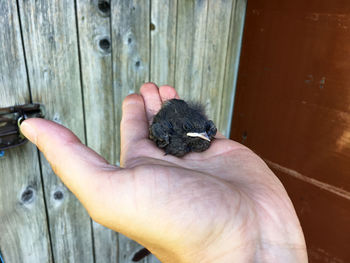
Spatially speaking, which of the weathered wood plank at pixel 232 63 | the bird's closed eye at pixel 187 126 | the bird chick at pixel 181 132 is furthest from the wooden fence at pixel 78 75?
the bird's closed eye at pixel 187 126

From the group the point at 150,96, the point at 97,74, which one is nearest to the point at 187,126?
the point at 150,96

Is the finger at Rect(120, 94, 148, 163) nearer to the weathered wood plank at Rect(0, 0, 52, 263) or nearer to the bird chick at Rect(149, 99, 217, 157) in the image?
the bird chick at Rect(149, 99, 217, 157)

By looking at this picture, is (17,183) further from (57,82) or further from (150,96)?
(150,96)

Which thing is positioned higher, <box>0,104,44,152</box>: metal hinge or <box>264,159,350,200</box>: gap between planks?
<box>0,104,44,152</box>: metal hinge

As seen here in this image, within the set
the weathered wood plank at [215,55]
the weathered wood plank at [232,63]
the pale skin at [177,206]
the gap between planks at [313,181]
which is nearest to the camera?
the pale skin at [177,206]

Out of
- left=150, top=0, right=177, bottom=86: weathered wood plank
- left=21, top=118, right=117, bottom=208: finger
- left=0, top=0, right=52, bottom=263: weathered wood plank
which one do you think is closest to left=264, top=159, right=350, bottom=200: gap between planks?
left=150, top=0, right=177, bottom=86: weathered wood plank

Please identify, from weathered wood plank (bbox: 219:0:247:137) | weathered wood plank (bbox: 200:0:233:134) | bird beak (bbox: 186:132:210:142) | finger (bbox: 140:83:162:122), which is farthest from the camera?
weathered wood plank (bbox: 219:0:247:137)

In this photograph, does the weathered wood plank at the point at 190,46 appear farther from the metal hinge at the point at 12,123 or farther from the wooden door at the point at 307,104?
the metal hinge at the point at 12,123
